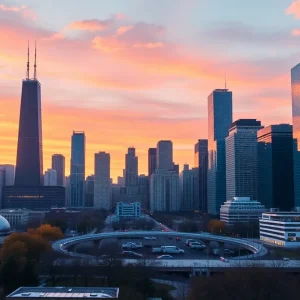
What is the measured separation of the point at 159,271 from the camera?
4575cm

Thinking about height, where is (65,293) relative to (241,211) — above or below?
below

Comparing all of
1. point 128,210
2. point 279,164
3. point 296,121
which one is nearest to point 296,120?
point 296,121

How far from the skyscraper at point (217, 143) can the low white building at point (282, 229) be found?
6181 cm

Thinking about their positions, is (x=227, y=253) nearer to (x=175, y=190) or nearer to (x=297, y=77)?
(x=297, y=77)

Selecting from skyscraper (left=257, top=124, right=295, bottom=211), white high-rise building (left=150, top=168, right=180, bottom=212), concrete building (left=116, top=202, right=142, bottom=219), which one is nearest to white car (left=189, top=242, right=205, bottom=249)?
skyscraper (left=257, top=124, right=295, bottom=211)

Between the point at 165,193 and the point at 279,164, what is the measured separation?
232ft

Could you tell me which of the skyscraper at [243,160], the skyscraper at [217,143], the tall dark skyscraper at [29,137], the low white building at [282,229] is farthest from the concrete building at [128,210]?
the low white building at [282,229]

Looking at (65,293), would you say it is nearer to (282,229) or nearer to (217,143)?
(282,229)

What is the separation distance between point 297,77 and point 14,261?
80.2 meters

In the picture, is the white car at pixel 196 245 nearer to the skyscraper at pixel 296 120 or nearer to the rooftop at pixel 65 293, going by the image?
the skyscraper at pixel 296 120

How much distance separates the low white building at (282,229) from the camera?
73.4m

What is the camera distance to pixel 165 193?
18862cm

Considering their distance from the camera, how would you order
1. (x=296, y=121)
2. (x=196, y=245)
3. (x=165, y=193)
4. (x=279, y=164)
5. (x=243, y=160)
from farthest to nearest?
(x=165, y=193)
(x=243, y=160)
(x=279, y=164)
(x=296, y=121)
(x=196, y=245)

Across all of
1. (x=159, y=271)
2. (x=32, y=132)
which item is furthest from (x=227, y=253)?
(x=32, y=132)
